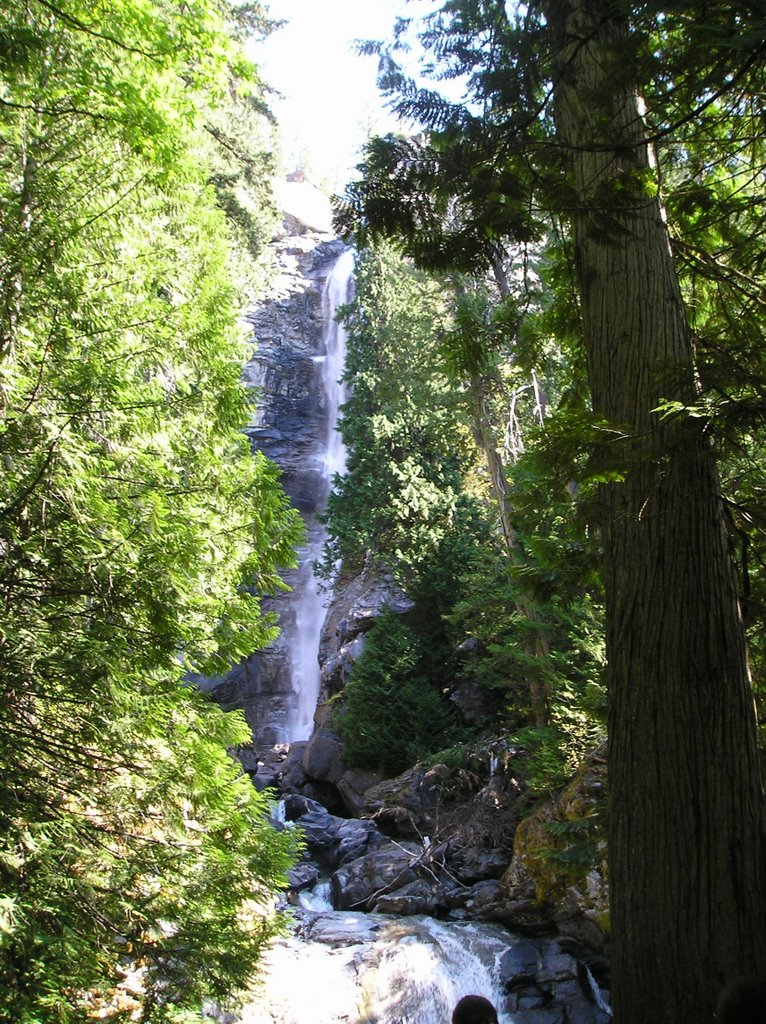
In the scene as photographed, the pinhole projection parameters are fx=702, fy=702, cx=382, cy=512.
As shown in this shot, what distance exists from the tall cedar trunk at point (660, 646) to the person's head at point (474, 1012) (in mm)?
643

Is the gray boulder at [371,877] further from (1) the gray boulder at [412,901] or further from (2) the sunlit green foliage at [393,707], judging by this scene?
(2) the sunlit green foliage at [393,707]

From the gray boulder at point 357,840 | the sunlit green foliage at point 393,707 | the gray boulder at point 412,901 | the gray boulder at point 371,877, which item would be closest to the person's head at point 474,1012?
the gray boulder at point 412,901

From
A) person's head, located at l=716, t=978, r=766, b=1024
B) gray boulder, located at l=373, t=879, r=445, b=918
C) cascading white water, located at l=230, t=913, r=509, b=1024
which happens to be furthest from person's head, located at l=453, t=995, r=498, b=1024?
gray boulder, located at l=373, t=879, r=445, b=918

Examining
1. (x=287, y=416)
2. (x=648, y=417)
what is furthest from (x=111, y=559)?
(x=287, y=416)

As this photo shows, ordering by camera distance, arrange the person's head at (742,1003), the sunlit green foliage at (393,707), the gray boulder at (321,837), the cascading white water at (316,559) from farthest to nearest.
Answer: the cascading white water at (316,559) < the sunlit green foliage at (393,707) < the gray boulder at (321,837) < the person's head at (742,1003)

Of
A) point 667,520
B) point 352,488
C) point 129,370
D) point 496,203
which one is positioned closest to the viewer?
point 667,520

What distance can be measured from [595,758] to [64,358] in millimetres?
7779

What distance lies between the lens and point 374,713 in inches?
637

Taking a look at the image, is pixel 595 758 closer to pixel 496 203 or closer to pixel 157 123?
pixel 496 203

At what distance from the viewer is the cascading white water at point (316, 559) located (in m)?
25.1

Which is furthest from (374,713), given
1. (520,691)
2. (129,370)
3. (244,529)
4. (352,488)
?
(129,370)

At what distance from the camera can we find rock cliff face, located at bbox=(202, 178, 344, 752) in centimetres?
2498

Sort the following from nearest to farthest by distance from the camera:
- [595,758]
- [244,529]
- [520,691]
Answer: [244,529] → [595,758] → [520,691]

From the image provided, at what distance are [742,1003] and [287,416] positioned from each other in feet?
101
